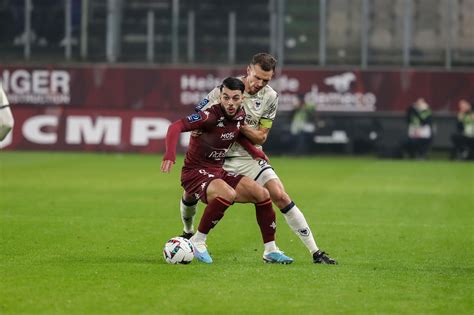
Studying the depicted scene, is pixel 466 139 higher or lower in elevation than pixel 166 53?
lower

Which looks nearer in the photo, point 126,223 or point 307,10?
point 126,223

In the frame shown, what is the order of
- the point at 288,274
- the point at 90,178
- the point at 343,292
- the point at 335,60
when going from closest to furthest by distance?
the point at 343,292, the point at 288,274, the point at 90,178, the point at 335,60

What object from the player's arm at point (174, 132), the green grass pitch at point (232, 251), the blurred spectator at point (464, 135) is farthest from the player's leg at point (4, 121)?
the blurred spectator at point (464, 135)

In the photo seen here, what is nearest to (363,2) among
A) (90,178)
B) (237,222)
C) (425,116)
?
(425,116)

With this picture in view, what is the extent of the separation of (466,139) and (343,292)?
88.6ft

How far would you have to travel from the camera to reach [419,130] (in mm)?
36250

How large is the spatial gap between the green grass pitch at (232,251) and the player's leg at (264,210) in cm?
25

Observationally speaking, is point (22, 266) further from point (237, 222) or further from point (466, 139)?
point (466, 139)

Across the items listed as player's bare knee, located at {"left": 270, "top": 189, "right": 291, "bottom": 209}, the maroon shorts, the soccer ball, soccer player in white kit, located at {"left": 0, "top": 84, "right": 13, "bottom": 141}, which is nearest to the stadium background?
the maroon shorts

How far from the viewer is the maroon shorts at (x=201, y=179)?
1216 centimetres

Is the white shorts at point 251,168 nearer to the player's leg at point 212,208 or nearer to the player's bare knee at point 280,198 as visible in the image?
the player's bare knee at point 280,198

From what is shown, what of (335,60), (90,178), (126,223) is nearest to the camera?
(126,223)

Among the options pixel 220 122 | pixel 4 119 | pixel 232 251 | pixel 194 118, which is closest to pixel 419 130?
pixel 232 251

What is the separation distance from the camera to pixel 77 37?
130 feet
